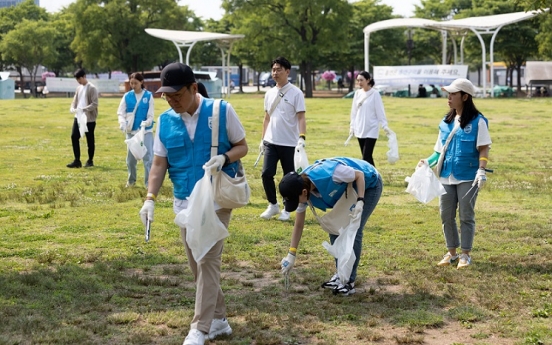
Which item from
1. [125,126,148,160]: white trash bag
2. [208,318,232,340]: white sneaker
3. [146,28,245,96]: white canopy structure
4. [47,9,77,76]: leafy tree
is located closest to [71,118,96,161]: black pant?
[125,126,148,160]: white trash bag

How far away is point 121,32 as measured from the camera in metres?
58.7

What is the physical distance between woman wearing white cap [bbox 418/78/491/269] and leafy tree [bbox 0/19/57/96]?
5644 centimetres

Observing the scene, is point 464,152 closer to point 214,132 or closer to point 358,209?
point 358,209

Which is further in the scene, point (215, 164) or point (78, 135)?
point (78, 135)

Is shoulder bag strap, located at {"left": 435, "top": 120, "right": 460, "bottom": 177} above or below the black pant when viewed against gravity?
above

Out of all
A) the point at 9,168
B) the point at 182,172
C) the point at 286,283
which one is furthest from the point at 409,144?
the point at 182,172

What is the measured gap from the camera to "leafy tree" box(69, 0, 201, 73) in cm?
5791

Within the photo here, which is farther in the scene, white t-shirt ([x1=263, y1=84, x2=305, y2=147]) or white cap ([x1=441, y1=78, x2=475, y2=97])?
white t-shirt ([x1=263, y1=84, x2=305, y2=147])

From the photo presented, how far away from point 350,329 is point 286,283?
0.98m

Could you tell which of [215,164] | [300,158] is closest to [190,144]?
[215,164]

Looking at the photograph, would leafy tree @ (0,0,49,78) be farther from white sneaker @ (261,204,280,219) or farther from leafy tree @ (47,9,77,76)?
white sneaker @ (261,204,280,219)

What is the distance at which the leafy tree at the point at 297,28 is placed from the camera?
50062 mm

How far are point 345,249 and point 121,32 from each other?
54953 mm

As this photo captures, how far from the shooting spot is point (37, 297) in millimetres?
6164
